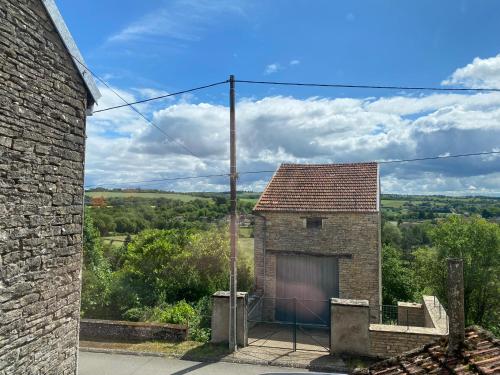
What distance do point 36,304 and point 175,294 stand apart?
41.4 ft

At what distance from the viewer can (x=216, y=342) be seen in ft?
40.0

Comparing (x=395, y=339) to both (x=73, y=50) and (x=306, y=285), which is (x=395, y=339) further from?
(x=73, y=50)

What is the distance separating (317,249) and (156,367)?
7.57 meters

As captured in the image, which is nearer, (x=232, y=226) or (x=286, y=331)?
(x=232, y=226)

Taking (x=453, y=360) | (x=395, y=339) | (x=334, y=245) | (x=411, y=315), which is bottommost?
(x=411, y=315)

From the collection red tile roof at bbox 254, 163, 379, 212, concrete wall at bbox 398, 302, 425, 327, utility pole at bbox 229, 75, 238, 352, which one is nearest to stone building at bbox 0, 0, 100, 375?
utility pole at bbox 229, 75, 238, 352

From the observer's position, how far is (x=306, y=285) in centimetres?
1557

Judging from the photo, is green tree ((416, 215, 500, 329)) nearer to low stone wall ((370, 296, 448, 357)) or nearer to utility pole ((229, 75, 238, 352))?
low stone wall ((370, 296, 448, 357))

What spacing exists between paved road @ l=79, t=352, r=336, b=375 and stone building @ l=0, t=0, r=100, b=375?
4.04 meters

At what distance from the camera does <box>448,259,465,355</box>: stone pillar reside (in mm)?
4676

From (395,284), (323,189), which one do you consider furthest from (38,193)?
(395,284)

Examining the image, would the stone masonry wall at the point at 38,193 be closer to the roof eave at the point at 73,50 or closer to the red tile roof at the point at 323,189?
the roof eave at the point at 73,50

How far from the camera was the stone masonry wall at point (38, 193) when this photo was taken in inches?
203

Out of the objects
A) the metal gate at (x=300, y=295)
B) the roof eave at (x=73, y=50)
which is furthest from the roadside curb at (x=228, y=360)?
the roof eave at (x=73, y=50)
